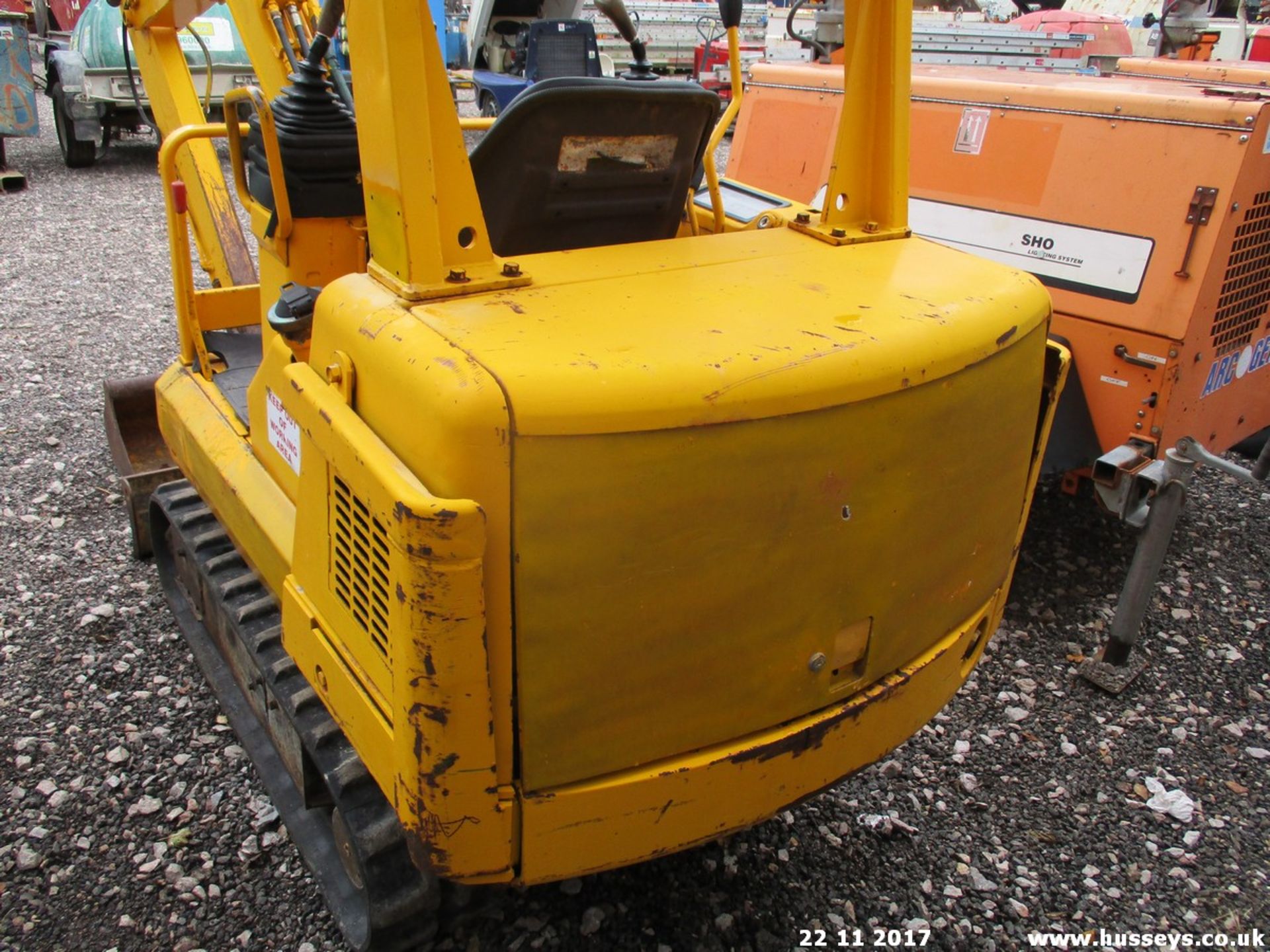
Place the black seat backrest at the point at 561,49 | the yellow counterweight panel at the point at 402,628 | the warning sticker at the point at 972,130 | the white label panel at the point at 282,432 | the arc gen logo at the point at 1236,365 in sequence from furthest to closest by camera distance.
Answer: the black seat backrest at the point at 561,49 → the warning sticker at the point at 972,130 → the arc gen logo at the point at 1236,365 → the white label panel at the point at 282,432 → the yellow counterweight panel at the point at 402,628

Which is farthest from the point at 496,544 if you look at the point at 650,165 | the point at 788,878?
the point at 788,878

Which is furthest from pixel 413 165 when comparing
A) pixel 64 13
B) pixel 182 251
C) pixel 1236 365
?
pixel 64 13

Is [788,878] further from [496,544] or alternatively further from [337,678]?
[496,544]

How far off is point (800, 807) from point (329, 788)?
134 cm

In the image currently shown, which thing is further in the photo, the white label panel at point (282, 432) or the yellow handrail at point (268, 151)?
Answer: the yellow handrail at point (268, 151)

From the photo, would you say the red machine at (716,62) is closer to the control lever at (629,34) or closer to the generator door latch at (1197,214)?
the generator door latch at (1197,214)

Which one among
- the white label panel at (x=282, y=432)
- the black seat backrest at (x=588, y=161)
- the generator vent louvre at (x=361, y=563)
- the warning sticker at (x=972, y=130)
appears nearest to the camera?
the generator vent louvre at (x=361, y=563)

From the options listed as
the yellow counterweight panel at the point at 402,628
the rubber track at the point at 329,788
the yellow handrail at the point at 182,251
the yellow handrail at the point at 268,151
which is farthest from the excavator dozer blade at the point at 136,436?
the yellow counterweight panel at the point at 402,628

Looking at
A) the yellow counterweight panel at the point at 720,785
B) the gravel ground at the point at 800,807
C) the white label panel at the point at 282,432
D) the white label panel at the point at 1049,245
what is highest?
the white label panel at the point at 1049,245

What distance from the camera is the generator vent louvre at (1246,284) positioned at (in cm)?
336

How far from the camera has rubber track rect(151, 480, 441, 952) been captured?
1.93 metres

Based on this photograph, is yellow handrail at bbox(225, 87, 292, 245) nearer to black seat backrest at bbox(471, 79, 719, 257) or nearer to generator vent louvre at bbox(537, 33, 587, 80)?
black seat backrest at bbox(471, 79, 719, 257)

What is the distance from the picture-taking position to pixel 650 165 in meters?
2.13

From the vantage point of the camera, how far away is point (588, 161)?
2033mm
